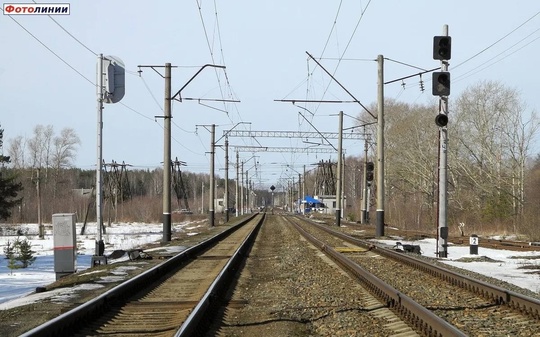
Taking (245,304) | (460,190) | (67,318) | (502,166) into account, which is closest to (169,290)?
(245,304)

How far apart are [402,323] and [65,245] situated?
11531 millimetres

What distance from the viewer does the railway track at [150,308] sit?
8.32m

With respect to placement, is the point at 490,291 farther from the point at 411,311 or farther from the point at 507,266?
the point at 507,266

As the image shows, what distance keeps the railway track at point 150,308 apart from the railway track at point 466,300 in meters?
3.06

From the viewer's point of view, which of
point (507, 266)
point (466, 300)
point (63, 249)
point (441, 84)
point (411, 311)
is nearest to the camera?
point (411, 311)

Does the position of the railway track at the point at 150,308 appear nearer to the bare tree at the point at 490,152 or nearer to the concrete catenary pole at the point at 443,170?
the concrete catenary pole at the point at 443,170

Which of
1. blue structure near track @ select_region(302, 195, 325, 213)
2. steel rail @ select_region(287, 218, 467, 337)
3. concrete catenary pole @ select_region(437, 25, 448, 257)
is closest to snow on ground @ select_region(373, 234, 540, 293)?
concrete catenary pole @ select_region(437, 25, 448, 257)

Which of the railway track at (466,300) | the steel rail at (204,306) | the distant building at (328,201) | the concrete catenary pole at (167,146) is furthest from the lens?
the distant building at (328,201)

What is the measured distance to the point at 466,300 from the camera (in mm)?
10898

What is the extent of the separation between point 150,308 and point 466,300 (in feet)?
16.3

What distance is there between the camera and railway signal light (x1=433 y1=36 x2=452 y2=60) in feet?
66.0

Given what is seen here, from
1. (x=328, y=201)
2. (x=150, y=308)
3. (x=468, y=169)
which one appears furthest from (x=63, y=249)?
(x=328, y=201)

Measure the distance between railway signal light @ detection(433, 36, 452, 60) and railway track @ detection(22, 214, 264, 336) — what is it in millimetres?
8665

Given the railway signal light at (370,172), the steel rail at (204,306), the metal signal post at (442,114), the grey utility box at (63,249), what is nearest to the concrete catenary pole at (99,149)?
the grey utility box at (63,249)
